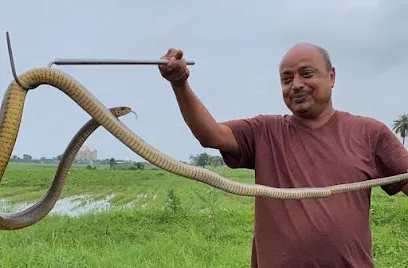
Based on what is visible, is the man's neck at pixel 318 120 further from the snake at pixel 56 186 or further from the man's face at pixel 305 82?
the snake at pixel 56 186

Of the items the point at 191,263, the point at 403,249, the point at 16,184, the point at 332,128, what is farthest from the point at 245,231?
the point at 16,184

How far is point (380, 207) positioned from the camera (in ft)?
46.9

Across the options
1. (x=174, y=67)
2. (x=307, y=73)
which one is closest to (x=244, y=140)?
(x=307, y=73)

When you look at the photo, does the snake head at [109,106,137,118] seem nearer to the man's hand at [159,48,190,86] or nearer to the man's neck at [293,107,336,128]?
the man's hand at [159,48,190,86]

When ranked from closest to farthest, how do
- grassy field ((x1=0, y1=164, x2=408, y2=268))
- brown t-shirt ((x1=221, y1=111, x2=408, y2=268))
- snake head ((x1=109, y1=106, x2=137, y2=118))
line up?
snake head ((x1=109, y1=106, x2=137, y2=118))
brown t-shirt ((x1=221, y1=111, x2=408, y2=268))
grassy field ((x1=0, y1=164, x2=408, y2=268))

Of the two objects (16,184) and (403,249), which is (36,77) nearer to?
(403,249)

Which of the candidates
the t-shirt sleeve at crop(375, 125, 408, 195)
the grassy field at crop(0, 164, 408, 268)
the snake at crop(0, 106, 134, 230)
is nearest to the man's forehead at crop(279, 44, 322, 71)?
the t-shirt sleeve at crop(375, 125, 408, 195)

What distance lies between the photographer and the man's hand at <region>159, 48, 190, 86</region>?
188cm

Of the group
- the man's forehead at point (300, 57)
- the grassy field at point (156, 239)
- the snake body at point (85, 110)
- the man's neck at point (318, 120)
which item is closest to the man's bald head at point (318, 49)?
the man's forehead at point (300, 57)

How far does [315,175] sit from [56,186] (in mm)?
958

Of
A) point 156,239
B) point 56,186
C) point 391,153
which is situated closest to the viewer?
point 56,186

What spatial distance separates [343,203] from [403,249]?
720cm

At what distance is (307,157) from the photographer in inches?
83.7

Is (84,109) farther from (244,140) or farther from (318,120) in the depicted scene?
(318,120)
